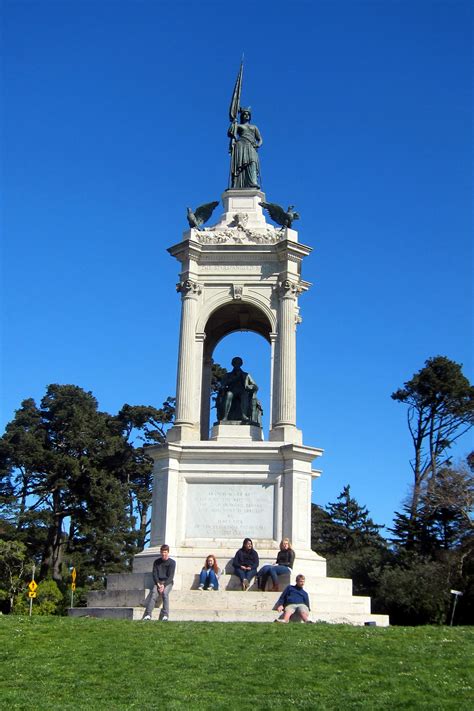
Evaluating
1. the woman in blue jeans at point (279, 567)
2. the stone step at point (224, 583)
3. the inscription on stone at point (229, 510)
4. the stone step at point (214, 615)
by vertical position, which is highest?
the inscription on stone at point (229, 510)

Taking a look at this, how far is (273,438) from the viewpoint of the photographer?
20594 mm

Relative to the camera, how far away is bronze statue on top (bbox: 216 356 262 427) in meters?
22.1

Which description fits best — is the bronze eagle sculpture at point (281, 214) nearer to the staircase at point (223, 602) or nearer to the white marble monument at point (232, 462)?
the white marble monument at point (232, 462)

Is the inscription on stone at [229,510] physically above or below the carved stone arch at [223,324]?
below

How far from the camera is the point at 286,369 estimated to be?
2130 centimetres

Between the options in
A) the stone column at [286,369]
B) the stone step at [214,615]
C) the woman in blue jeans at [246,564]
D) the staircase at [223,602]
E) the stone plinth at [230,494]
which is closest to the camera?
the stone step at [214,615]

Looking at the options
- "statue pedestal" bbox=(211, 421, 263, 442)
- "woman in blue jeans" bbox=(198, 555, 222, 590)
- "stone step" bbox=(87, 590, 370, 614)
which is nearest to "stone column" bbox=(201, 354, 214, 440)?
"statue pedestal" bbox=(211, 421, 263, 442)

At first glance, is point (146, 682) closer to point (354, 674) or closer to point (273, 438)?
point (354, 674)

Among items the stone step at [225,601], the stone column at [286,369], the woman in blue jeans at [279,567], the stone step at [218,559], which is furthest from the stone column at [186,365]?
the stone step at [225,601]

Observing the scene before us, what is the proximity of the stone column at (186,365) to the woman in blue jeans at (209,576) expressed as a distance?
12.0ft

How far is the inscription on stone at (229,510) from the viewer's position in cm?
1950

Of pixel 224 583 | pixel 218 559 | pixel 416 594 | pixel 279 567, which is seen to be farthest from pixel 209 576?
pixel 416 594

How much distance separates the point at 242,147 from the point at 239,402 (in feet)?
24.3

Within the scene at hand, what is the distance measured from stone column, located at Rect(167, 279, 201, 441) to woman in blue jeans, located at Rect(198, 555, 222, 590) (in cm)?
365
